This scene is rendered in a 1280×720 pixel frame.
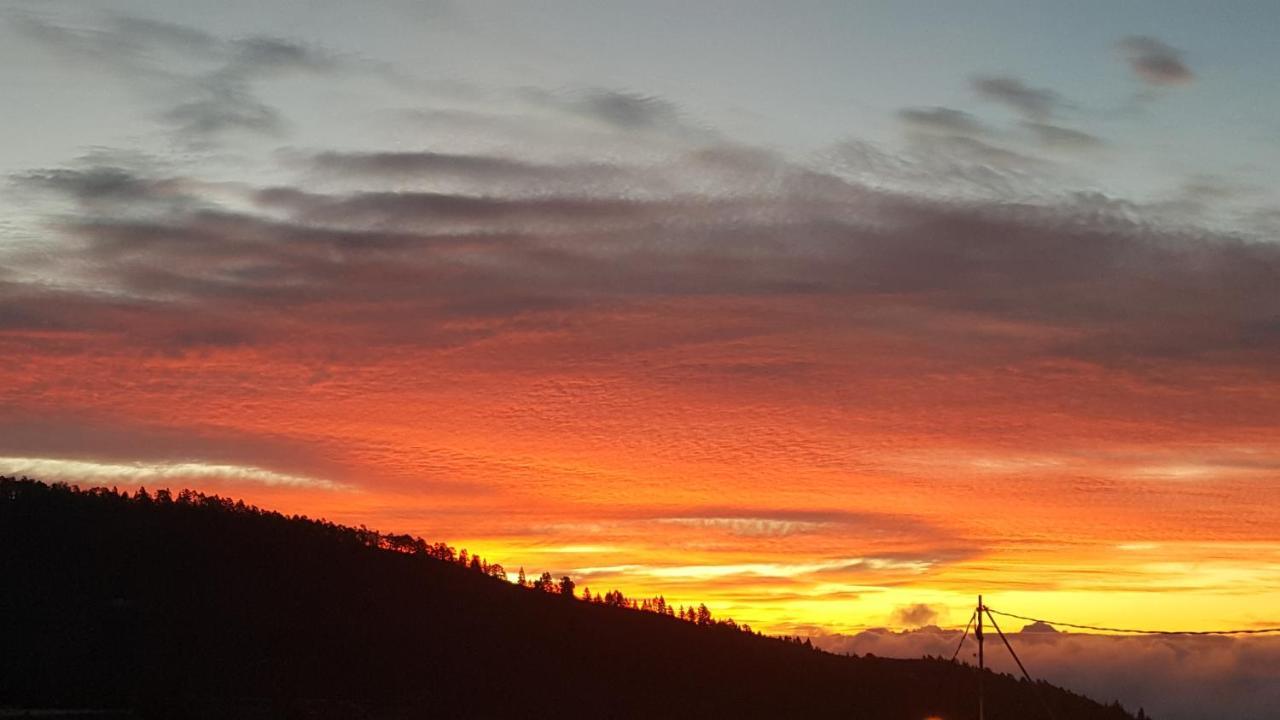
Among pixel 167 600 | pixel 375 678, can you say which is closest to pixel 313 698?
pixel 375 678

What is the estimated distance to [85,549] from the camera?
118688 mm

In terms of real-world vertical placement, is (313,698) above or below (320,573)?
below

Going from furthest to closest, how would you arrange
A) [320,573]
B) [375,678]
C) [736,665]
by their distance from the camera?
[736,665]
[320,573]
[375,678]

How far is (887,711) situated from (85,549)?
75.8m

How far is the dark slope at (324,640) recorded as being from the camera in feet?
319

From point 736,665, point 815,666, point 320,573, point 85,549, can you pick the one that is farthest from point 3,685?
point 815,666

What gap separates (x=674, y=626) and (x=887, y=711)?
30.0 metres

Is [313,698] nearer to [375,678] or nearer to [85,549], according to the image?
[375,678]

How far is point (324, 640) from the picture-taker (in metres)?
121

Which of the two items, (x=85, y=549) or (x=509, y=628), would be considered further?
(x=509, y=628)

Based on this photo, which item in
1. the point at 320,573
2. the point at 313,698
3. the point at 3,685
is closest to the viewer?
the point at 3,685

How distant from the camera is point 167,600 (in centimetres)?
11581

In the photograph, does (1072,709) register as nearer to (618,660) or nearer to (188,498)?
(618,660)

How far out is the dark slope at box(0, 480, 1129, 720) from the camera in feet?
319
